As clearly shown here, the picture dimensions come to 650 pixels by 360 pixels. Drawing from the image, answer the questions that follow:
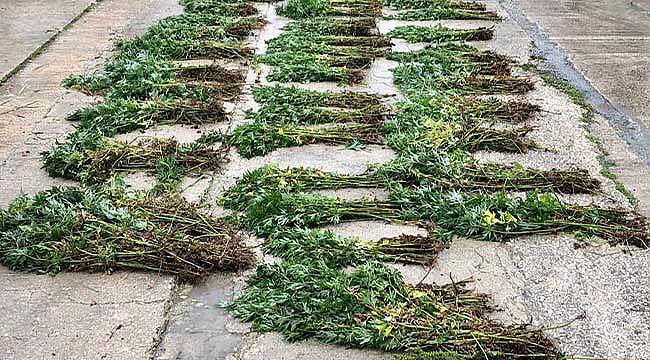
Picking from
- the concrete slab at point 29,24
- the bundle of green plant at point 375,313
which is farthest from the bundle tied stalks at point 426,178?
the concrete slab at point 29,24

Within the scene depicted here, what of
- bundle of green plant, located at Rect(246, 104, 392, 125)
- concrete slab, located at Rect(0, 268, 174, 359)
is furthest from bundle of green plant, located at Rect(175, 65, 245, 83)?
concrete slab, located at Rect(0, 268, 174, 359)

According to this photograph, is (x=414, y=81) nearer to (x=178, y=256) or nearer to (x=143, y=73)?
(x=143, y=73)

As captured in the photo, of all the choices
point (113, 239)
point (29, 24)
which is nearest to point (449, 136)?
point (113, 239)

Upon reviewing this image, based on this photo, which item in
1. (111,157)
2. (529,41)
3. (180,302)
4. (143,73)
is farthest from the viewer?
(529,41)

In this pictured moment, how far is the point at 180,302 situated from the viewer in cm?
345

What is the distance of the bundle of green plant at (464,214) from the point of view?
401 cm

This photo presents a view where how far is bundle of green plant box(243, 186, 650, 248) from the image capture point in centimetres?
401

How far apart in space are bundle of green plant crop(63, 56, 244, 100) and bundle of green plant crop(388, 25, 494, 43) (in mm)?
2165

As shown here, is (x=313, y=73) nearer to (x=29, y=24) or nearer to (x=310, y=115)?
(x=310, y=115)

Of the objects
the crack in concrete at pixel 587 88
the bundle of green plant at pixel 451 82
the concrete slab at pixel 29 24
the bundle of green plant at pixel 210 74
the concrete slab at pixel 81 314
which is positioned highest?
the concrete slab at pixel 29 24

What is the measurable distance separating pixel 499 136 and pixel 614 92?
180cm

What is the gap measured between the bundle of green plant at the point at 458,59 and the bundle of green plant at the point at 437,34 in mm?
322

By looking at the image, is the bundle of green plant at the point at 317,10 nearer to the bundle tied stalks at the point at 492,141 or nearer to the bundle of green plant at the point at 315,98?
the bundle of green plant at the point at 315,98

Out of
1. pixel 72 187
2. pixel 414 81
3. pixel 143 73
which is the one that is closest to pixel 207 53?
pixel 143 73
